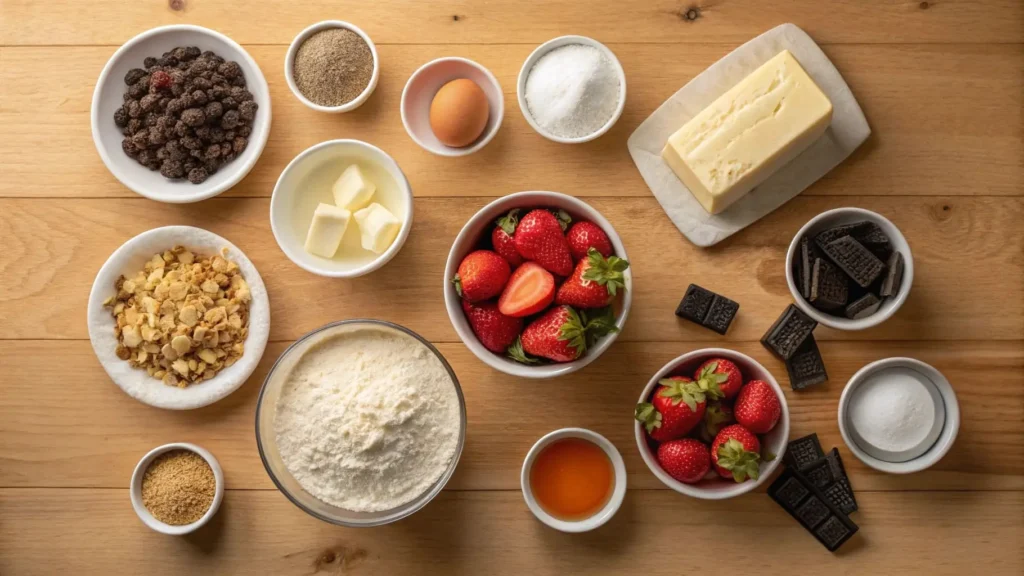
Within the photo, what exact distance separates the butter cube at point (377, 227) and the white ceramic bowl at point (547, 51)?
335 millimetres

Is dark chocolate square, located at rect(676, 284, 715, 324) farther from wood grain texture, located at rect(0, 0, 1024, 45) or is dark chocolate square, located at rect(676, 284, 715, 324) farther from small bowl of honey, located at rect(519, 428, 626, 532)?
wood grain texture, located at rect(0, 0, 1024, 45)

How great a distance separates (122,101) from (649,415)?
1.22 metres

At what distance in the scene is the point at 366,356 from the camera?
4.55ft

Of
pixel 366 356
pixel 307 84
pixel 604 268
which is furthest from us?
pixel 307 84

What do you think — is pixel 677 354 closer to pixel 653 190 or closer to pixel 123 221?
pixel 653 190

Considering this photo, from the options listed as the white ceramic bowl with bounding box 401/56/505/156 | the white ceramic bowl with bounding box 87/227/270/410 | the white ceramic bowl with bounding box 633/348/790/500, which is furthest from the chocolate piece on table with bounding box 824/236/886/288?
the white ceramic bowl with bounding box 87/227/270/410

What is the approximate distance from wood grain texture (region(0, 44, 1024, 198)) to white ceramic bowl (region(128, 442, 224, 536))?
20.6 inches

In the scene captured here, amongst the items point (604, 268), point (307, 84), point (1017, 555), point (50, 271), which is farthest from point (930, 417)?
point (50, 271)

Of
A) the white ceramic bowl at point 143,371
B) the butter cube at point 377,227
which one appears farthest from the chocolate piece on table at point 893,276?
the white ceramic bowl at point 143,371

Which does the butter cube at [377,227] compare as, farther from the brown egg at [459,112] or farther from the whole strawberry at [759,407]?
the whole strawberry at [759,407]

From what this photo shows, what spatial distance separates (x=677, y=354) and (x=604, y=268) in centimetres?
35

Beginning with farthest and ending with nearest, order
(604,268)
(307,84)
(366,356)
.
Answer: (307,84)
(366,356)
(604,268)

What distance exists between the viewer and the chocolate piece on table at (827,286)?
1.40m

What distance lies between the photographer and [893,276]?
1388 millimetres
